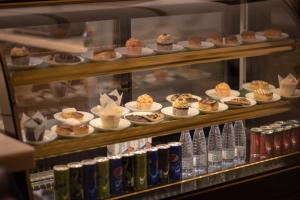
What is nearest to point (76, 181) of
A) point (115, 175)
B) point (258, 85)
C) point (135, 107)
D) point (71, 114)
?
point (115, 175)

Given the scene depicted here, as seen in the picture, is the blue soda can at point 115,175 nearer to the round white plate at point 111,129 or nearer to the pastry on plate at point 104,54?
the round white plate at point 111,129

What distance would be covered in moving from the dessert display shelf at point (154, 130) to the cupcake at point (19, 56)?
388 mm

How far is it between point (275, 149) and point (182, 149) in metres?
0.63

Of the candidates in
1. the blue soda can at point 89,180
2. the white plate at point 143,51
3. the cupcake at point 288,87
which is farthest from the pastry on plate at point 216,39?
the blue soda can at point 89,180

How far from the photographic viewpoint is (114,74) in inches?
130

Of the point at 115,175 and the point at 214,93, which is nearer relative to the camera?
the point at 115,175

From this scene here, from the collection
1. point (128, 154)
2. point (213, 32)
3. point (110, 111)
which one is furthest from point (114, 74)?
point (213, 32)

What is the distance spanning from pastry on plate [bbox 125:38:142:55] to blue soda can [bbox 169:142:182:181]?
54cm

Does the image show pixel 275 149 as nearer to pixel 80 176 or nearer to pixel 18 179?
pixel 80 176

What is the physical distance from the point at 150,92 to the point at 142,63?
0.42 metres

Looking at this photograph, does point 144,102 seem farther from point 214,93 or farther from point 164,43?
point 214,93

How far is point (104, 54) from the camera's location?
A: 10.2 feet

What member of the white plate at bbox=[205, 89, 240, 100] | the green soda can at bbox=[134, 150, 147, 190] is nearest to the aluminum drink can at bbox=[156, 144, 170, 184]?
the green soda can at bbox=[134, 150, 147, 190]

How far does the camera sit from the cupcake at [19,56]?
2783mm
